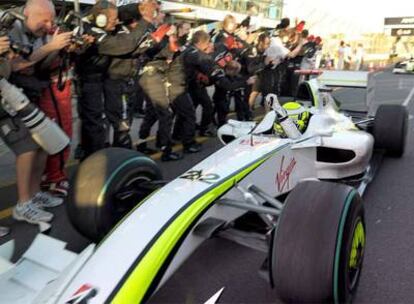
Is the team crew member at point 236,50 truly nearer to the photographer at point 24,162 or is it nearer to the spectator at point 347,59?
the photographer at point 24,162

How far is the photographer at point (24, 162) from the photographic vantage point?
375cm

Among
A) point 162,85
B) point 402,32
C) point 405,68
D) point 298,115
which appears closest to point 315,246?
point 298,115

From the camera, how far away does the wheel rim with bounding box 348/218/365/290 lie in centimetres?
245

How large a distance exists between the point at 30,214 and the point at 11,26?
1.44m

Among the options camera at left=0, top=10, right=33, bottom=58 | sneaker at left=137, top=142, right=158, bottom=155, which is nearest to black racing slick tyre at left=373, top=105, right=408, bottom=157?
sneaker at left=137, top=142, right=158, bottom=155

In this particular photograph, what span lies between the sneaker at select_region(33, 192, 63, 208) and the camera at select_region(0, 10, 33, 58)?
4.01ft

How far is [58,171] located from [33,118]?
106 cm

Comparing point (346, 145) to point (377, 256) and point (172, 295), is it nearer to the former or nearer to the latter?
point (377, 256)

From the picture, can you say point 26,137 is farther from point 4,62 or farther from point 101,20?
point 101,20

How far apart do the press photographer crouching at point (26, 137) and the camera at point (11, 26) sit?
7cm

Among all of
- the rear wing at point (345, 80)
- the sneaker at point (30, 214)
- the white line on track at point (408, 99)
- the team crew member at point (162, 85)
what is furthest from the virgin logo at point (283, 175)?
the white line on track at point (408, 99)

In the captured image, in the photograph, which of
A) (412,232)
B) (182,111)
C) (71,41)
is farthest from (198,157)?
(412,232)

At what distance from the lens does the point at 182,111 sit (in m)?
6.12

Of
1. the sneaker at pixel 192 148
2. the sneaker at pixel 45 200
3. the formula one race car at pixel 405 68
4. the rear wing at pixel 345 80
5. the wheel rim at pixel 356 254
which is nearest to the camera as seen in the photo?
the wheel rim at pixel 356 254
